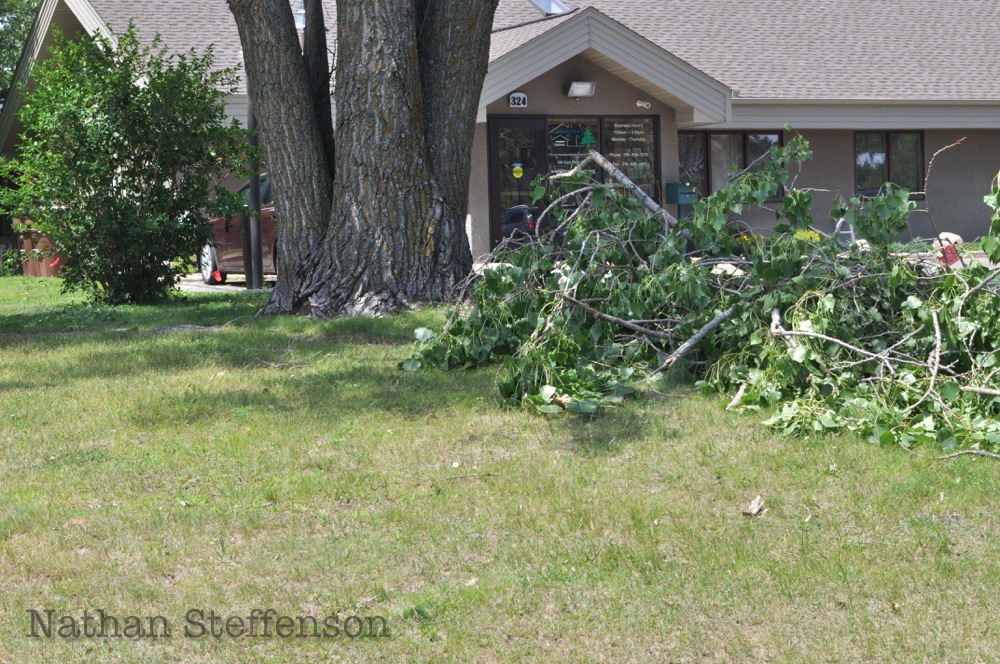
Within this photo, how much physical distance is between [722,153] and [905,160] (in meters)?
4.51

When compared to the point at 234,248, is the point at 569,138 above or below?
above

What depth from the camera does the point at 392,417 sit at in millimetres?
6379

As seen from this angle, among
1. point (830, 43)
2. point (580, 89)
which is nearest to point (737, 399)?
point (580, 89)

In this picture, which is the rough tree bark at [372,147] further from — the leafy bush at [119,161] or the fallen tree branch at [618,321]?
the fallen tree branch at [618,321]

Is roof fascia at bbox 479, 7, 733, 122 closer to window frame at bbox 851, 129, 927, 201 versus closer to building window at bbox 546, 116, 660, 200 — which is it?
building window at bbox 546, 116, 660, 200

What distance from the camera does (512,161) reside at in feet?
65.1

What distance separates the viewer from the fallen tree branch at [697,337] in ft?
22.2

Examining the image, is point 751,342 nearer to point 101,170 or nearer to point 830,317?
point 830,317

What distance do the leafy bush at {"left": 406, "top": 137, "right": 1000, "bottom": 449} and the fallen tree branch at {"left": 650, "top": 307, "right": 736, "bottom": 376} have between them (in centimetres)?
1

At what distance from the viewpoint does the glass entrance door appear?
19.5 meters

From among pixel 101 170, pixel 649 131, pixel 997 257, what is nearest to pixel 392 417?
pixel 997 257

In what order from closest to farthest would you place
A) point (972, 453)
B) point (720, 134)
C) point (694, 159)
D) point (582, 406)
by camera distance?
point (972, 453)
point (582, 406)
point (694, 159)
point (720, 134)

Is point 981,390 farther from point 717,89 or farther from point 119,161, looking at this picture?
point 717,89

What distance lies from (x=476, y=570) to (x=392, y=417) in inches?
94.0
